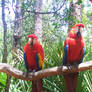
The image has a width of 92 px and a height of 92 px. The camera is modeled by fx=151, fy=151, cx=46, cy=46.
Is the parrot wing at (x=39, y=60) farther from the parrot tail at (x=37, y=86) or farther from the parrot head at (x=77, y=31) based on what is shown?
the parrot head at (x=77, y=31)

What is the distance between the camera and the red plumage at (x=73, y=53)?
222 centimetres

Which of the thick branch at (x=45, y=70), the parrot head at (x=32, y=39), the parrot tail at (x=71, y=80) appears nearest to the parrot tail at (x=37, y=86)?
the thick branch at (x=45, y=70)

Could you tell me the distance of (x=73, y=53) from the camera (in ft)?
7.67

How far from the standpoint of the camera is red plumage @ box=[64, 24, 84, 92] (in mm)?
2221

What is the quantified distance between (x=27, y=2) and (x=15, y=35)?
33.4 inches

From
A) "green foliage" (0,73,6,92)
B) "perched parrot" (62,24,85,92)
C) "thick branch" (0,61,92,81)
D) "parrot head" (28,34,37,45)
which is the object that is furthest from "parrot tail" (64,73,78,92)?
"green foliage" (0,73,6,92)

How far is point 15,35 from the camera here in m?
3.74

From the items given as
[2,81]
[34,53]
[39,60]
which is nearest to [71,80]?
[39,60]

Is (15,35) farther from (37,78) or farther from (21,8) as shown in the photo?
(37,78)

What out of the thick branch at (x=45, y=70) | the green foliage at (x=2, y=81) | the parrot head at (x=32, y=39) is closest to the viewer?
the thick branch at (x=45, y=70)

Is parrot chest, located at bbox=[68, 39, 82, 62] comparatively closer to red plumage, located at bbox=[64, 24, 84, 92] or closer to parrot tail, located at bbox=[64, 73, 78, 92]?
red plumage, located at bbox=[64, 24, 84, 92]

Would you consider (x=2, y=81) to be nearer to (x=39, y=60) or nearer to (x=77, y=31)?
(x=39, y=60)

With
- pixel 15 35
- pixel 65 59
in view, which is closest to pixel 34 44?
pixel 65 59

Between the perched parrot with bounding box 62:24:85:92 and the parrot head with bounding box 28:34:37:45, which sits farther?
the parrot head with bounding box 28:34:37:45
